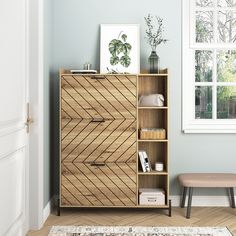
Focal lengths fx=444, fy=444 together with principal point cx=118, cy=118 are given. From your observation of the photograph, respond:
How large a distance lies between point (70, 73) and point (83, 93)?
345 millimetres

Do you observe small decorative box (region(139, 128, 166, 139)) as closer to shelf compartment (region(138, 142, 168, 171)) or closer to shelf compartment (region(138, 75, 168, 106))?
shelf compartment (region(138, 142, 168, 171))

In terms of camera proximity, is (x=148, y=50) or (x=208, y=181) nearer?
(x=208, y=181)

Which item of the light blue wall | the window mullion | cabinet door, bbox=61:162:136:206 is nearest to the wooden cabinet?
cabinet door, bbox=61:162:136:206

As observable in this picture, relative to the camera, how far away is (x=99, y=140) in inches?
158

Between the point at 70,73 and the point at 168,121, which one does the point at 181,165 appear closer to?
the point at 168,121

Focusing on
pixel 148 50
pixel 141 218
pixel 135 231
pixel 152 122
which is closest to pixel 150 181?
pixel 141 218

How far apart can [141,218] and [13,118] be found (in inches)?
60.6

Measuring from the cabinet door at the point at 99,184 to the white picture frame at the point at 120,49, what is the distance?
0.93 m

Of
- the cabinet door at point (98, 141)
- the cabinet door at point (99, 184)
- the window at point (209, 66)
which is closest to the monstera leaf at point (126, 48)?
the window at point (209, 66)

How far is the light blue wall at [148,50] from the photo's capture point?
4.34 m

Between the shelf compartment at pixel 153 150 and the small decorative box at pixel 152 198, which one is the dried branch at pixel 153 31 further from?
the small decorative box at pixel 152 198

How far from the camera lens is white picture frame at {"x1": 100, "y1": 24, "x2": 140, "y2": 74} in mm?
4254

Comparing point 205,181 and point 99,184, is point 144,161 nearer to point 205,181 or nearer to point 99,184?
point 99,184

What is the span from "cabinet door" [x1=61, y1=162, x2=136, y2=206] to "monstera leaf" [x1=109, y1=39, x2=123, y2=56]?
1.08 metres
